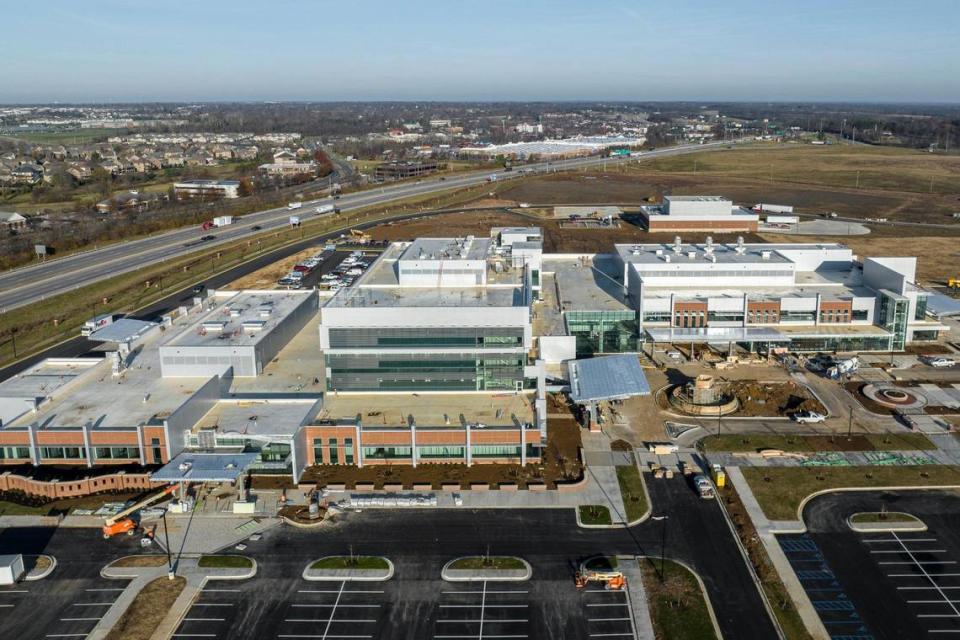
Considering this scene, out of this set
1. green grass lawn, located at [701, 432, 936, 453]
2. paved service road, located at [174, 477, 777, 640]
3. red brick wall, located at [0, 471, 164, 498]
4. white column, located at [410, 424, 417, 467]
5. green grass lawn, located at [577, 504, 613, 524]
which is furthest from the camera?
green grass lawn, located at [701, 432, 936, 453]

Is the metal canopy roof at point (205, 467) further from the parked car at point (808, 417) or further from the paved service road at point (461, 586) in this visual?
the parked car at point (808, 417)

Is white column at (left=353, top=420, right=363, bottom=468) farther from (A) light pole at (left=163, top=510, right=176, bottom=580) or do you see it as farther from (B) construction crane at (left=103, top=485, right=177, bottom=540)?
(B) construction crane at (left=103, top=485, right=177, bottom=540)

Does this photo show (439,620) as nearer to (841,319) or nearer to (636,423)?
(636,423)

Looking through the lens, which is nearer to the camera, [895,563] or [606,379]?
[895,563]

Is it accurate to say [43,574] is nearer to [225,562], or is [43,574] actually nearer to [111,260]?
[225,562]

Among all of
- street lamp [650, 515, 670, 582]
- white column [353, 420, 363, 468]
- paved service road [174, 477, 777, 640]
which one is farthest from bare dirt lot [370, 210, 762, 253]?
paved service road [174, 477, 777, 640]

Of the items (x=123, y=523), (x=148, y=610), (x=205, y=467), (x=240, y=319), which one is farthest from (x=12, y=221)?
(x=148, y=610)

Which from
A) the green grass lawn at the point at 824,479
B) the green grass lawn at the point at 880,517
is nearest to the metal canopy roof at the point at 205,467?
the green grass lawn at the point at 824,479
